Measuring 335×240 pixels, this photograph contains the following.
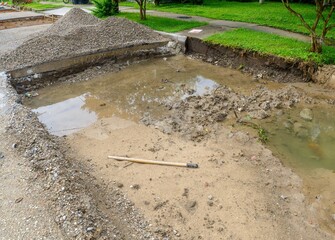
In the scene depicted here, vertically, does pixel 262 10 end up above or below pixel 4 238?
above

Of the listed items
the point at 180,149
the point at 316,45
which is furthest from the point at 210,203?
the point at 316,45

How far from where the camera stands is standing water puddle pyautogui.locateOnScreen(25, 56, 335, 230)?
202 inches

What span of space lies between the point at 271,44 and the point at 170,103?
3.84 m

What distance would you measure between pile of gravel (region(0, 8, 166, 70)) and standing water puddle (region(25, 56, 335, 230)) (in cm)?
109

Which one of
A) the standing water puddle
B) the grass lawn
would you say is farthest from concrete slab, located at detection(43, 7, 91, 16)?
the standing water puddle

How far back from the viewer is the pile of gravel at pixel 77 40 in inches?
348

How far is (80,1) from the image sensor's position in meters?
→ 21.0

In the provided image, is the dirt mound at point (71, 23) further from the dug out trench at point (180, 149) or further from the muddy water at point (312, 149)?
Answer: the muddy water at point (312, 149)

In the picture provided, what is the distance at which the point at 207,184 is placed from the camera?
4.59 metres

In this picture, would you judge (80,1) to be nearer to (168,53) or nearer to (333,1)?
(168,53)

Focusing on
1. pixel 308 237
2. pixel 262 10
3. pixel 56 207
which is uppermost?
pixel 262 10

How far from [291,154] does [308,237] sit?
1.85 meters

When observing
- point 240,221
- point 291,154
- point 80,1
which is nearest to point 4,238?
point 240,221

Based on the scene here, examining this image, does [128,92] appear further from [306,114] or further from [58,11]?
[58,11]
